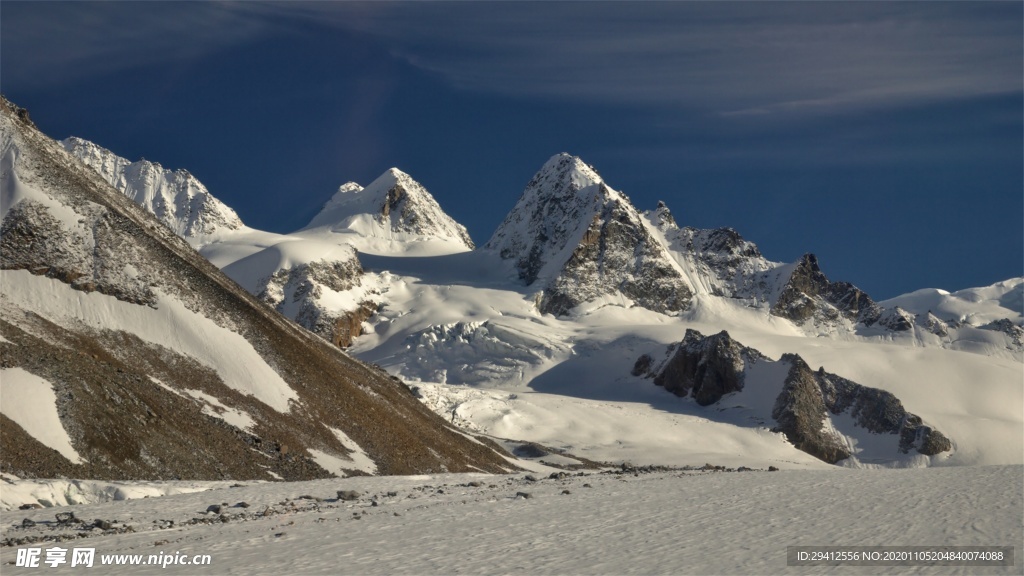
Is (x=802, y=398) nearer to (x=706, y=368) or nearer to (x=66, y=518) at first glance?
(x=706, y=368)

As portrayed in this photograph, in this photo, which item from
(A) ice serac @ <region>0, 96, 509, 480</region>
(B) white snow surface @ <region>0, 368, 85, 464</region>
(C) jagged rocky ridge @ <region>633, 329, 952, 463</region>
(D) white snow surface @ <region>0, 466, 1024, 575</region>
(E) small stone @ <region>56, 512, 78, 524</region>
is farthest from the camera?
(C) jagged rocky ridge @ <region>633, 329, 952, 463</region>

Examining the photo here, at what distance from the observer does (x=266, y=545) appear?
26.7 metres

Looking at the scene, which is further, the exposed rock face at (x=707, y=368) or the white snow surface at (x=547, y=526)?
the exposed rock face at (x=707, y=368)

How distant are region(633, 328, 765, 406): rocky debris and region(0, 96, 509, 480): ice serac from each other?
76.8 meters

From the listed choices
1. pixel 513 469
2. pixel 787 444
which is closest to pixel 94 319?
pixel 513 469

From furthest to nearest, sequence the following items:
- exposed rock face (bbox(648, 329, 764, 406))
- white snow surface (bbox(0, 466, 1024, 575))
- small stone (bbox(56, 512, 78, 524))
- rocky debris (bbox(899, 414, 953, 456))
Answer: exposed rock face (bbox(648, 329, 764, 406))
rocky debris (bbox(899, 414, 953, 456))
small stone (bbox(56, 512, 78, 524))
white snow surface (bbox(0, 466, 1024, 575))

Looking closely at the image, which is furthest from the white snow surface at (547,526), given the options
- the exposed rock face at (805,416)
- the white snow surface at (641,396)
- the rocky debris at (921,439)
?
the rocky debris at (921,439)

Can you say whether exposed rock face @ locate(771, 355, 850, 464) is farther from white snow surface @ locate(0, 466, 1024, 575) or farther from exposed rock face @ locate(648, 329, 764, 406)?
white snow surface @ locate(0, 466, 1024, 575)

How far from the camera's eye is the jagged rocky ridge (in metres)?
133

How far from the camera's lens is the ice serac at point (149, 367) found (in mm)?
47125

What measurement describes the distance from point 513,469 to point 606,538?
53645 mm

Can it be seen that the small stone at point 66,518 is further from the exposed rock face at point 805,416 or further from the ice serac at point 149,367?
the exposed rock face at point 805,416

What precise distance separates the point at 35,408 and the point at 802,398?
114554 mm

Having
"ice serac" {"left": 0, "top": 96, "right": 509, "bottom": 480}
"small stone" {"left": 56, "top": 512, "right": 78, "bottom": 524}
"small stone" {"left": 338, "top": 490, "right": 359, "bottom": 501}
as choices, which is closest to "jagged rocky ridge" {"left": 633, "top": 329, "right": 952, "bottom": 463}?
"ice serac" {"left": 0, "top": 96, "right": 509, "bottom": 480}
